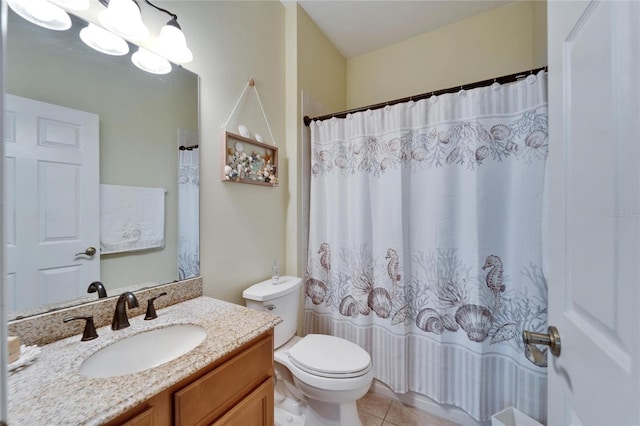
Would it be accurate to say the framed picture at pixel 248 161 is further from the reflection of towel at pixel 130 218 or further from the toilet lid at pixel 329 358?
the toilet lid at pixel 329 358

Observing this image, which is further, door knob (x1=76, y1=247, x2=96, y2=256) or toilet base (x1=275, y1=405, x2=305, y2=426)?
toilet base (x1=275, y1=405, x2=305, y2=426)

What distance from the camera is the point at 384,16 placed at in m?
1.94

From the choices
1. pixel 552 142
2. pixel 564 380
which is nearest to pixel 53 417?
pixel 564 380

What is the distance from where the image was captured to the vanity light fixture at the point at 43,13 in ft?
2.51

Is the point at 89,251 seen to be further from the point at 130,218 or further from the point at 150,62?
the point at 150,62

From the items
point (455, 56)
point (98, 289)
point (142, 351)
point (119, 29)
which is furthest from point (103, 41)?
point (455, 56)

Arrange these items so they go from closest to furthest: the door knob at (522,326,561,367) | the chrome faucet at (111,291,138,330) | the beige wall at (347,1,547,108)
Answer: the door knob at (522,326,561,367) < the chrome faucet at (111,291,138,330) < the beige wall at (347,1,547,108)

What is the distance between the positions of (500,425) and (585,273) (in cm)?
114

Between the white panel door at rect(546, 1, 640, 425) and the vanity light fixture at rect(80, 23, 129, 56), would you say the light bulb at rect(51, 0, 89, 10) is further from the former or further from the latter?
the white panel door at rect(546, 1, 640, 425)

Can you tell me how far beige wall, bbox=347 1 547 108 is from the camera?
1800 millimetres

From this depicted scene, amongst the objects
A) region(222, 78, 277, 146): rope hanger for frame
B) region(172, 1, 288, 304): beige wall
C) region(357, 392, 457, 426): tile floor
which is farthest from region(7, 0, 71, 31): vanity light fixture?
region(357, 392, 457, 426): tile floor

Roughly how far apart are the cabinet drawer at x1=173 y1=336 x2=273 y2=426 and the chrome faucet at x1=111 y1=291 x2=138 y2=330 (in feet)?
1.28

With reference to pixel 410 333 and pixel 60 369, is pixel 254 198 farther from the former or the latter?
pixel 410 333

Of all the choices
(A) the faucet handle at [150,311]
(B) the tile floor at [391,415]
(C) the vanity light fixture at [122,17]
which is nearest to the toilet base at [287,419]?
(B) the tile floor at [391,415]
